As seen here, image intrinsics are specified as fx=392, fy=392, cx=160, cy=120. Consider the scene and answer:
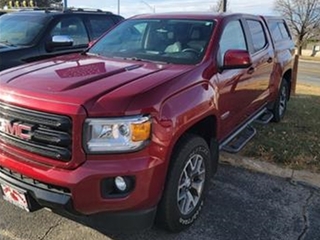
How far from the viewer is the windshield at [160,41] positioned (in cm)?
380

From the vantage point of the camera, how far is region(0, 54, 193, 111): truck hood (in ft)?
8.75

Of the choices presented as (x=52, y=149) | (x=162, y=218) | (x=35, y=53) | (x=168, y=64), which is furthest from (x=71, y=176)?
(x=35, y=53)

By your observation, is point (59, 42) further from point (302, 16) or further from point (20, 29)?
point (302, 16)

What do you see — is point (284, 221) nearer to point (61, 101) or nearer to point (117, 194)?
point (117, 194)

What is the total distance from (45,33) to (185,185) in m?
4.18

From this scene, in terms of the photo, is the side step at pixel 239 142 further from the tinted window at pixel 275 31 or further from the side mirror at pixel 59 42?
the side mirror at pixel 59 42

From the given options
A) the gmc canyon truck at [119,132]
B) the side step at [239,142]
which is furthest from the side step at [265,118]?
the gmc canyon truck at [119,132]

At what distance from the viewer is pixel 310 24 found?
56.5m

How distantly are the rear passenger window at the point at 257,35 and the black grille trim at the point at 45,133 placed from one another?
3.20 m

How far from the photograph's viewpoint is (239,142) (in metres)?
5.08

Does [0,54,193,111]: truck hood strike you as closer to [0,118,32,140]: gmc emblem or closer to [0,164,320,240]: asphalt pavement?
[0,118,32,140]: gmc emblem

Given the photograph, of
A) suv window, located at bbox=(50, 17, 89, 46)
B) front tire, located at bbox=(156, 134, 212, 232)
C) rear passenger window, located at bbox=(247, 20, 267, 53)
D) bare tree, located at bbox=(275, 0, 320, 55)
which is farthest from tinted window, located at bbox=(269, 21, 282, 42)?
bare tree, located at bbox=(275, 0, 320, 55)

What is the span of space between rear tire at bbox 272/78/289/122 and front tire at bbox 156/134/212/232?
3371 mm

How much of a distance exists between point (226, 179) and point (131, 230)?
1867 mm
